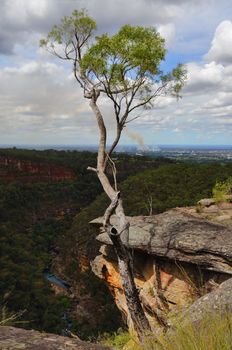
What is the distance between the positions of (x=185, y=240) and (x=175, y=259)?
0.64 m

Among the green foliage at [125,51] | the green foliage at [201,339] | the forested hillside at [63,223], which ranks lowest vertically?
the forested hillside at [63,223]

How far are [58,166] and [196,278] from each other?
94.2 metres

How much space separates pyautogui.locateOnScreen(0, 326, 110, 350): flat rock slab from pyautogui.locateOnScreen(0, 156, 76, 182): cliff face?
92772 millimetres

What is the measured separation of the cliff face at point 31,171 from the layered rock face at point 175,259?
8577cm

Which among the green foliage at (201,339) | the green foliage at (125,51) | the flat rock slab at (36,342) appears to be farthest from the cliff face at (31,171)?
the green foliage at (201,339)

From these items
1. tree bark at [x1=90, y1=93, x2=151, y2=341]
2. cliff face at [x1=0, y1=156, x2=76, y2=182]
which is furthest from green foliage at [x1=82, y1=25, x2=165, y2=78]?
cliff face at [x1=0, y1=156, x2=76, y2=182]

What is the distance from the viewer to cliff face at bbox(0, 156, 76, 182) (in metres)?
95.9

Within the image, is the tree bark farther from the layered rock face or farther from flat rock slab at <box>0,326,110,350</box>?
flat rock slab at <box>0,326,110,350</box>

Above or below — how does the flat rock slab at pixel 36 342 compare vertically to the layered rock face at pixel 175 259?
above

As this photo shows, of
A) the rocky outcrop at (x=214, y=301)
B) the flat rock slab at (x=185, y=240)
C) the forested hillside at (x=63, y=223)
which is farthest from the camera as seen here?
the forested hillside at (x=63, y=223)

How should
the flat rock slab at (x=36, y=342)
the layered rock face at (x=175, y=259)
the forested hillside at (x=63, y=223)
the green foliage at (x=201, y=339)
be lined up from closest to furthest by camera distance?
1. the green foliage at (x=201, y=339)
2. the flat rock slab at (x=36, y=342)
3. the layered rock face at (x=175, y=259)
4. the forested hillside at (x=63, y=223)

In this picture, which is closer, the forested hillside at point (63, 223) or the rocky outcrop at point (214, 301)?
the rocky outcrop at point (214, 301)

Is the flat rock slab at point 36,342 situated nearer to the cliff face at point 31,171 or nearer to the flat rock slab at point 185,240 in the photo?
the flat rock slab at point 185,240

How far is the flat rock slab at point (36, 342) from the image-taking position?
4.41m
